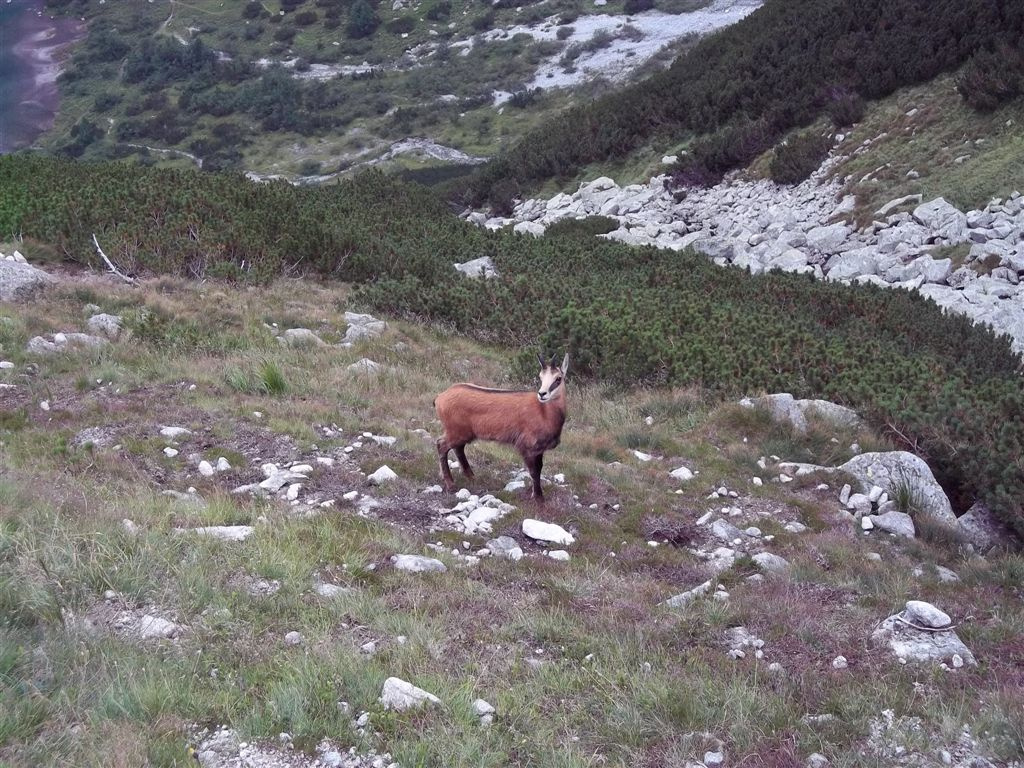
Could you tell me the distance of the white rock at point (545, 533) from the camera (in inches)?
310

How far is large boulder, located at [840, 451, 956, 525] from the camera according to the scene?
10289 mm

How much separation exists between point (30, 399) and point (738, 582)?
857cm

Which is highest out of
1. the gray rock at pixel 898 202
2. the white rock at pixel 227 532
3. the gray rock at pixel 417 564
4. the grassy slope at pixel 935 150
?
the white rock at pixel 227 532

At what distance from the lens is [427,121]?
255 ft

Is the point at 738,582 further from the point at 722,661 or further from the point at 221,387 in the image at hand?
the point at 221,387

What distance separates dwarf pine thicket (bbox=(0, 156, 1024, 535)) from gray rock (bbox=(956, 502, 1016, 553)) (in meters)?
0.27

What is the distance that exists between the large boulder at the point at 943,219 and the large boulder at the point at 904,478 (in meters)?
13.2

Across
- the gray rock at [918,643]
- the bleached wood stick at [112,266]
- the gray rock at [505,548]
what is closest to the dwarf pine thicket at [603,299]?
the bleached wood stick at [112,266]

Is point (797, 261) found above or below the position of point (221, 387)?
below

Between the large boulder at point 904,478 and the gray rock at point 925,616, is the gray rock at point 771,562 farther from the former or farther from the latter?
the large boulder at point 904,478

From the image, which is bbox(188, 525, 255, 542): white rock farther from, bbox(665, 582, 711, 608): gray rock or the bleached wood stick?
the bleached wood stick

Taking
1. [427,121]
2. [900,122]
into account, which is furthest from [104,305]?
[427,121]

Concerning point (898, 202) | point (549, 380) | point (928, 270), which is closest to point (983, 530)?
point (549, 380)

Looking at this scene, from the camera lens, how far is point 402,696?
15.3 feet
